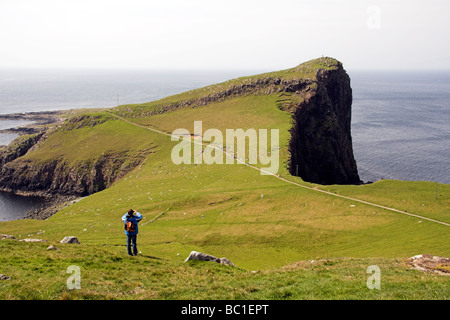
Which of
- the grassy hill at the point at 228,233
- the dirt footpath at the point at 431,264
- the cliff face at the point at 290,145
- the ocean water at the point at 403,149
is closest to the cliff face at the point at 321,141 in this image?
the cliff face at the point at 290,145

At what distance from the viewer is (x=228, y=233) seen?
4697cm

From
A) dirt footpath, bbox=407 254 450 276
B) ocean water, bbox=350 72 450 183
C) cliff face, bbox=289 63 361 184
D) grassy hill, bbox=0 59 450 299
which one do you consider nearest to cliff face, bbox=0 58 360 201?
cliff face, bbox=289 63 361 184

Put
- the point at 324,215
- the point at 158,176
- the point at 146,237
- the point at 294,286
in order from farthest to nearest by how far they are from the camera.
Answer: the point at 158,176, the point at 324,215, the point at 146,237, the point at 294,286

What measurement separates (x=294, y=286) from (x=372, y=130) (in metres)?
178

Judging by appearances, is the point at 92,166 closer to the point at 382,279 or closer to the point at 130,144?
the point at 130,144

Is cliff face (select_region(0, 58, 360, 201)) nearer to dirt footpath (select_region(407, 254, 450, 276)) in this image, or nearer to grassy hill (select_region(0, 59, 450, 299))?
grassy hill (select_region(0, 59, 450, 299))

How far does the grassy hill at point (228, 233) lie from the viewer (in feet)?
59.2

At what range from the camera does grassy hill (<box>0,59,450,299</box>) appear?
18.0m

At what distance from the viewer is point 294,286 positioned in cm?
1845

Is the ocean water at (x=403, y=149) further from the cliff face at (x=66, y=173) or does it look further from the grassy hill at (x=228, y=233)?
the cliff face at (x=66, y=173)

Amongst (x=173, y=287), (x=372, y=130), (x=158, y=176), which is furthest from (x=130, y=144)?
(x=372, y=130)

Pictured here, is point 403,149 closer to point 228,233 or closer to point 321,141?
point 321,141

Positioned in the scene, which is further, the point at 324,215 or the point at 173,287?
the point at 324,215
